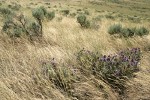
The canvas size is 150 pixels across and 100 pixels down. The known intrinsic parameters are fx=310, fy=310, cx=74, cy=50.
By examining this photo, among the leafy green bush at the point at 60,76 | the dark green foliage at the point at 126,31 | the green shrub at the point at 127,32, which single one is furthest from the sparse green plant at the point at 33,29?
the leafy green bush at the point at 60,76

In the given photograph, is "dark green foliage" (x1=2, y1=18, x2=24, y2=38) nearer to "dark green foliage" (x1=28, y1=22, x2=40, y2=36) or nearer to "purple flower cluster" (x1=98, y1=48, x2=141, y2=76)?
"dark green foliage" (x1=28, y1=22, x2=40, y2=36)

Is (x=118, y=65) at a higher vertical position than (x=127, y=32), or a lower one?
higher

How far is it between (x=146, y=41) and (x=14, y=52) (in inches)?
130

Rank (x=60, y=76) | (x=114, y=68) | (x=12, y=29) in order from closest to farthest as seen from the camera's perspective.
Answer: (x=60, y=76) → (x=114, y=68) → (x=12, y=29)

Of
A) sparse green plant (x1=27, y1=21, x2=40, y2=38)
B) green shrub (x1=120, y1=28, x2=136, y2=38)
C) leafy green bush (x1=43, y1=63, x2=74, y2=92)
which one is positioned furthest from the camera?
green shrub (x1=120, y1=28, x2=136, y2=38)

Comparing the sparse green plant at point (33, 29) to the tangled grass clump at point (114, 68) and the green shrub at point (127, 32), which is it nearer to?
the green shrub at point (127, 32)

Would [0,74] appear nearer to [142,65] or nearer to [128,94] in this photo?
[128,94]

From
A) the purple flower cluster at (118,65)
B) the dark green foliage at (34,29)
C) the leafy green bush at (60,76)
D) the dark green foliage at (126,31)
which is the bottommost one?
the dark green foliage at (126,31)

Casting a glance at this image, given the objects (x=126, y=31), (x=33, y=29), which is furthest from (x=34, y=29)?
(x=126, y=31)

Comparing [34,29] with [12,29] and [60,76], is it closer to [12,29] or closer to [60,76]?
[12,29]

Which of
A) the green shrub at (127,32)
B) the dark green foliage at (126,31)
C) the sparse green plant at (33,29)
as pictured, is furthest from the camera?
the dark green foliage at (126,31)

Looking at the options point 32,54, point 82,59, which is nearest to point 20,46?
point 32,54

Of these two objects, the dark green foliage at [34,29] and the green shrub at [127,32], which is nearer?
the dark green foliage at [34,29]

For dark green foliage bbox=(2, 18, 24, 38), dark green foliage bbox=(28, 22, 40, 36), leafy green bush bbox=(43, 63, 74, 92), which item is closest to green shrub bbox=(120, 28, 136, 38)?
dark green foliage bbox=(28, 22, 40, 36)
